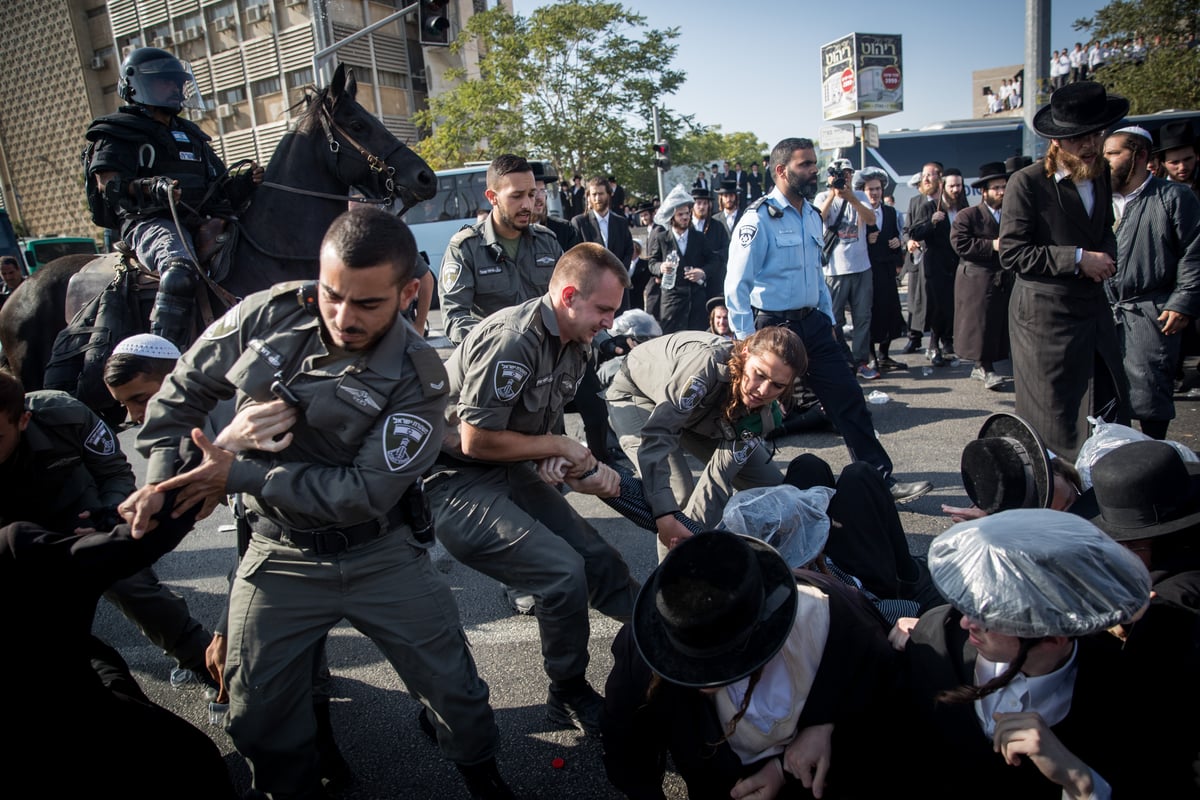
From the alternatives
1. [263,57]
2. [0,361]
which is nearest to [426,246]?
[0,361]

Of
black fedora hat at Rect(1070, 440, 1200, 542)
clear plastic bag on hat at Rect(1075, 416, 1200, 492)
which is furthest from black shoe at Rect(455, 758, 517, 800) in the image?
clear plastic bag on hat at Rect(1075, 416, 1200, 492)

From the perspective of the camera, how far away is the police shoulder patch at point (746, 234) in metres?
4.72

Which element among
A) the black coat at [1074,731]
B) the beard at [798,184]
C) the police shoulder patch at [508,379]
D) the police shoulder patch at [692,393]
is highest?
the beard at [798,184]

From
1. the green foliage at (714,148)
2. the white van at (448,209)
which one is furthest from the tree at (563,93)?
the white van at (448,209)

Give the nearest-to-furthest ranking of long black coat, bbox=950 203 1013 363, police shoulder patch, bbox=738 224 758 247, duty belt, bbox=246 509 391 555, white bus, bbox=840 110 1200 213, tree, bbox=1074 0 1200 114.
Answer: duty belt, bbox=246 509 391 555 < police shoulder patch, bbox=738 224 758 247 < long black coat, bbox=950 203 1013 363 < tree, bbox=1074 0 1200 114 < white bus, bbox=840 110 1200 213

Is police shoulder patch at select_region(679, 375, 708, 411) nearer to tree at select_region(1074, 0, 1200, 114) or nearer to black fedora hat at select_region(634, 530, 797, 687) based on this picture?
black fedora hat at select_region(634, 530, 797, 687)

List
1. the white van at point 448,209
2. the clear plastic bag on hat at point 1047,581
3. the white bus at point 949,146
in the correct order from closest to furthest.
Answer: the clear plastic bag on hat at point 1047,581
the white bus at point 949,146
the white van at point 448,209

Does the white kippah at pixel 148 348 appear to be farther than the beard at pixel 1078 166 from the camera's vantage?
No

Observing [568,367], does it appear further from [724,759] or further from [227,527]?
[227,527]

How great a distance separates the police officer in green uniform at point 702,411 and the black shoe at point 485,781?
110 centimetres

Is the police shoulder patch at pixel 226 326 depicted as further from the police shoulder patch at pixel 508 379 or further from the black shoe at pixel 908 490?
the black shoe at pixel 908 490

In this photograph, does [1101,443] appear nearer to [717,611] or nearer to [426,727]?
[717,611]

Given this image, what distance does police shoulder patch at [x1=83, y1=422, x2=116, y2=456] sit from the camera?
2.73m

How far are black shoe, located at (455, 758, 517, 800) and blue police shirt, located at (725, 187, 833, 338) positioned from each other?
3.09 metres
